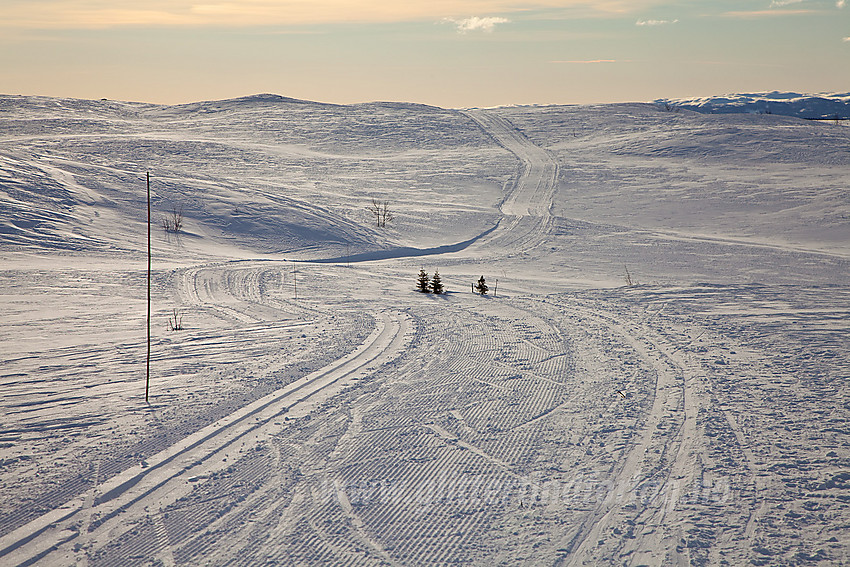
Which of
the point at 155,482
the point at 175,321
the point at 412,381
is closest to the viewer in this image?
the point at 155,482

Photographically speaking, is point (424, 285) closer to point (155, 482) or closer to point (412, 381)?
point (412, 381)

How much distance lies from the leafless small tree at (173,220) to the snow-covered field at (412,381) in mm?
367

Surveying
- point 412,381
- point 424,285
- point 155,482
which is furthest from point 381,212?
point 155,482

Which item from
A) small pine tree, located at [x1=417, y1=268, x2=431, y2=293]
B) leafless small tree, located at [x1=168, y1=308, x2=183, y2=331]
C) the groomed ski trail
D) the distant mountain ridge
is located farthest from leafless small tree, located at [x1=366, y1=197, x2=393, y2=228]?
the distant mountain ridge

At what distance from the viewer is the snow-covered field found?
4.70 metres

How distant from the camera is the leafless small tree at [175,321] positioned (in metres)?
9.80

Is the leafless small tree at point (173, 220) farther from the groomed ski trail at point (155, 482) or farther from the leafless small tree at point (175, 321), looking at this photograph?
the groomed ski trail at point (155, 482)

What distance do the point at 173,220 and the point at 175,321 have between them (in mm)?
9593

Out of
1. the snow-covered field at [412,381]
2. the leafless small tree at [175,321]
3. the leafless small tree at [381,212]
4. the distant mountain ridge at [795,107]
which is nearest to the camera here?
the snow-covered field at [412,381]

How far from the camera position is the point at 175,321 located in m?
10.1

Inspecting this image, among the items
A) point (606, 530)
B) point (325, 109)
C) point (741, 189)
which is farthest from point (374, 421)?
point (325, 109)

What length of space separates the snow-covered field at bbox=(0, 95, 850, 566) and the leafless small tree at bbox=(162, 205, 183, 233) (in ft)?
1.20

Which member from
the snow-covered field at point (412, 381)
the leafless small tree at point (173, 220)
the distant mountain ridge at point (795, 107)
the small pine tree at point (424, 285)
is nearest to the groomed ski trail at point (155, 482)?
the snow-covered field at point (412, 381)

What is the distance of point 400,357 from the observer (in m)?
8.70
